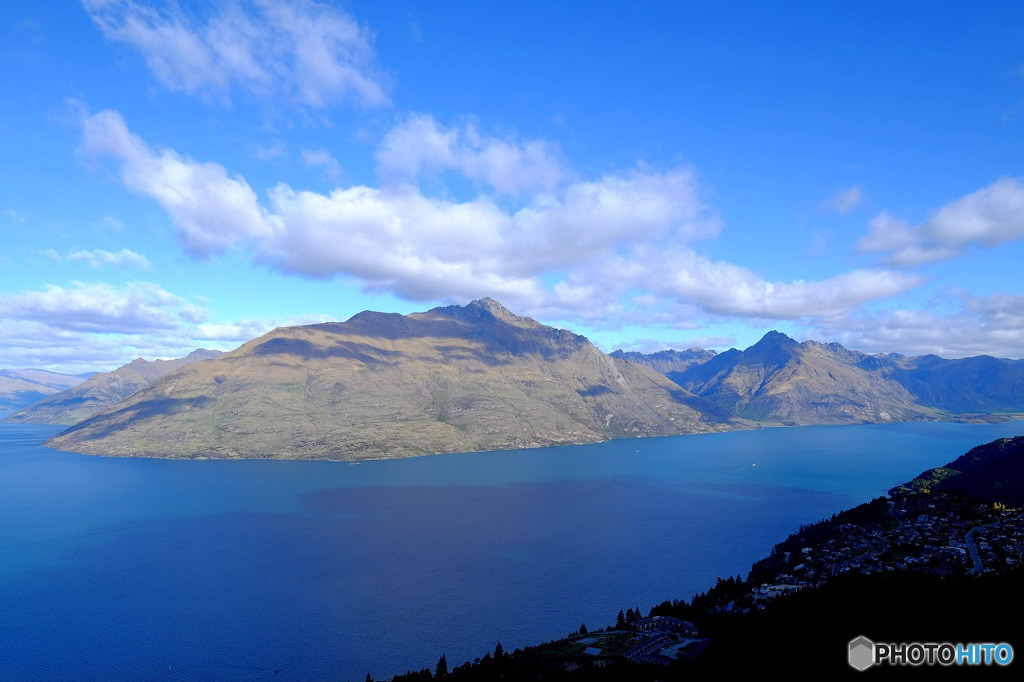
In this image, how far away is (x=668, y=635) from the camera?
3620 inches

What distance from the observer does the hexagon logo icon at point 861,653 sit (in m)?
61.2

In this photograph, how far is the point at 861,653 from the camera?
64.1 metres

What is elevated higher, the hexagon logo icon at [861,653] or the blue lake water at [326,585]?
the hexagon logo icon at [861,653]

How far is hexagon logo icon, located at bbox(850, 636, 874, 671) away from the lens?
2410 inches

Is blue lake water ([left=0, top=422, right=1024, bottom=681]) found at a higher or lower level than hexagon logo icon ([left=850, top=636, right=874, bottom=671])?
lower

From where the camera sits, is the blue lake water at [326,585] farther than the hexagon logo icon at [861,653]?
Yes

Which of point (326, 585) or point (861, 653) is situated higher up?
point (861, 653)

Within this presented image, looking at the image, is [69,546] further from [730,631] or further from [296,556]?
[730,631]

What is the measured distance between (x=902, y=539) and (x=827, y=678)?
77936 millimetres

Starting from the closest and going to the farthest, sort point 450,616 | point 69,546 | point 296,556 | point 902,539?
point 450,616
point 902,539
point 296,556
point 69,546

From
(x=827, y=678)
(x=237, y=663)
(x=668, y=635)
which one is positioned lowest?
(x=237, y=663)

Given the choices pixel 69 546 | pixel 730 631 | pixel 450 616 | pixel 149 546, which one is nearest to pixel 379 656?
pixel 450 616

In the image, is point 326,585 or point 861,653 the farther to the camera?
point 326,585

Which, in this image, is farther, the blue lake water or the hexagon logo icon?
the blue lake water
